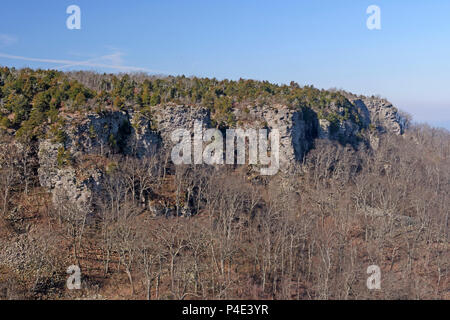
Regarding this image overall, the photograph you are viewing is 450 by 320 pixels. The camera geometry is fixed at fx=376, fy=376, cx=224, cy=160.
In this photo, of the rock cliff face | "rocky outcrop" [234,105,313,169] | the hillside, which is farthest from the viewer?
"rocky outcrop" [234,105,313,169]

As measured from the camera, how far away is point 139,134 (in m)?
56.2

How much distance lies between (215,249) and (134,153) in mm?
20968

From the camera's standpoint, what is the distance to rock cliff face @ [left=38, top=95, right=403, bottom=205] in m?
45.7

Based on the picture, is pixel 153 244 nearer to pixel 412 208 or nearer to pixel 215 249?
pixel 215 249

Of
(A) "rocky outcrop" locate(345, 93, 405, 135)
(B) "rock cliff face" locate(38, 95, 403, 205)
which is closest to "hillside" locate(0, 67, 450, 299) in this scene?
(B) "rock cliff face" locate(38, 95, 403, 205)

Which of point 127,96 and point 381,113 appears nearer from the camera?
point 127,96

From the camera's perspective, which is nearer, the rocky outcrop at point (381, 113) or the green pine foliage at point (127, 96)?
the green pine foliage at point (127, 96)

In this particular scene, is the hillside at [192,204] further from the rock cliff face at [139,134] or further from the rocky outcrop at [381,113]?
the rocky outcrop at [381,113]

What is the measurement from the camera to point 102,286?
1394 inches

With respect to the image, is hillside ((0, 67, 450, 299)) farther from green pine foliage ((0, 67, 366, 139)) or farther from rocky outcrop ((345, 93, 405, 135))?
rocky outcrop ((345, 93, 405, 135))

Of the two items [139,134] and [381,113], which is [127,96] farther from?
[381,113]

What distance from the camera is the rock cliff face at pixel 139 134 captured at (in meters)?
45.7

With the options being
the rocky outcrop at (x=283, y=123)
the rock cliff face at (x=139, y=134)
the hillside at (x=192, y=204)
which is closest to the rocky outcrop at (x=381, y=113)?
the rock cliff face at (x=139, y=134)

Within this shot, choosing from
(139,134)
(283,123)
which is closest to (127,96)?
(139,134)
